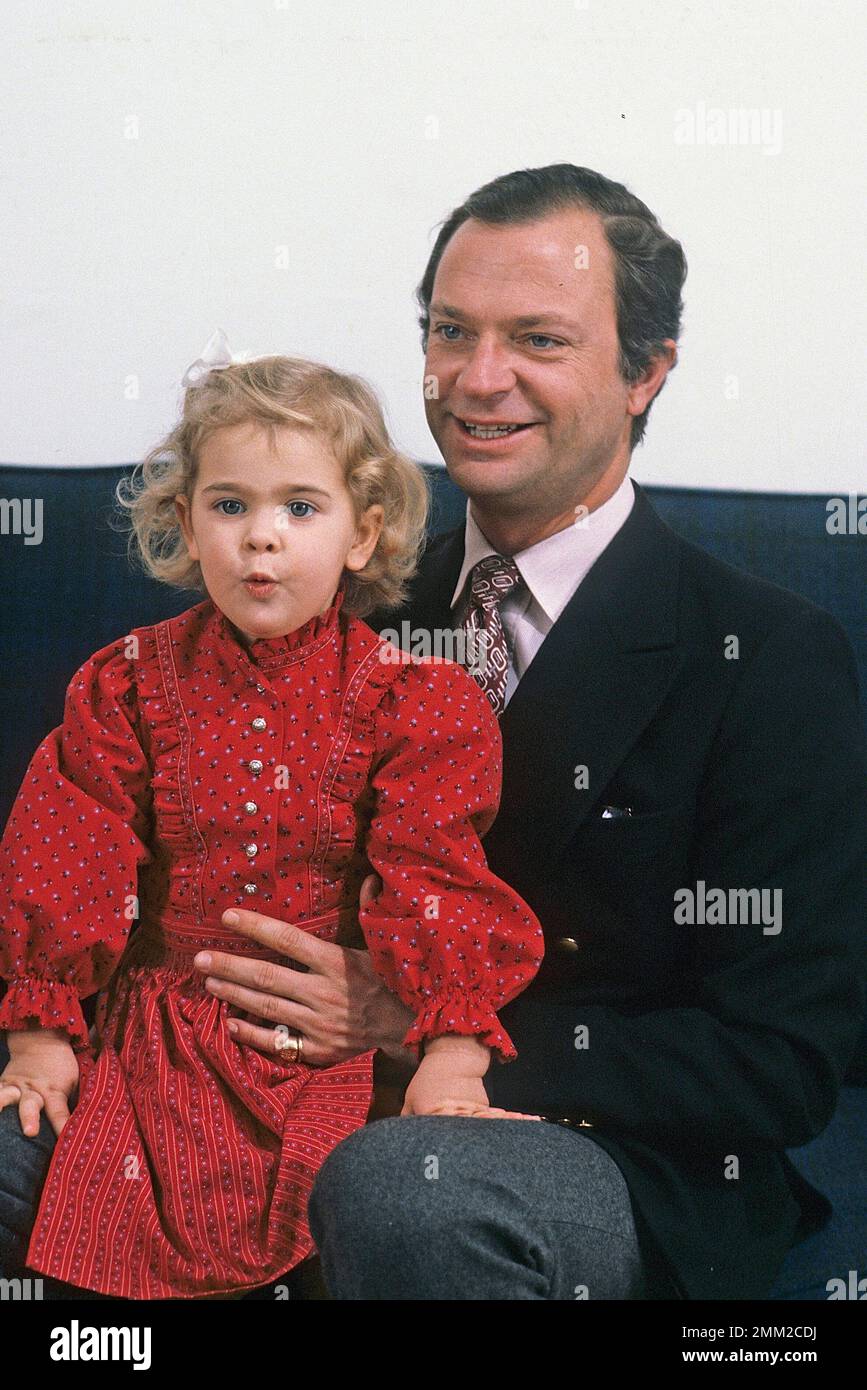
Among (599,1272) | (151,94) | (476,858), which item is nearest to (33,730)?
(476,858)

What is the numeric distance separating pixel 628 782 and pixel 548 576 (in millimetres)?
301

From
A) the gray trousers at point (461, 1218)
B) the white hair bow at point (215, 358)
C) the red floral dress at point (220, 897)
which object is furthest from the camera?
the white hair bow at point (215, 358)

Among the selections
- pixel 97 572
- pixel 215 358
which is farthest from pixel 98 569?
pixel 215 358

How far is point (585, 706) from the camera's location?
1.84 metres

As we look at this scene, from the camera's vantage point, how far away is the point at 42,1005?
1.65 meters

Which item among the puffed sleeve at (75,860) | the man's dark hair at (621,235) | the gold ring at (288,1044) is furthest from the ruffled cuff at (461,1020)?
the man's dark hair at (621,235)

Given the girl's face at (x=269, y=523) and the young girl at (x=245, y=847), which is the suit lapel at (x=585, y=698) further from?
the girl's face at (x=269, y=523)

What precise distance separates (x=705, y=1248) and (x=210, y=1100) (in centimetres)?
56

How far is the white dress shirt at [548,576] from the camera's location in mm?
1922

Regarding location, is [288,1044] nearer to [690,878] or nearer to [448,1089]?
[448,1089]

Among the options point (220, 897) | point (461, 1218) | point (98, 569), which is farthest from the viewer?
point (98, 569)

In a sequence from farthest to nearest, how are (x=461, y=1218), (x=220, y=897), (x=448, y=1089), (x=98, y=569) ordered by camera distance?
(x=98, y=569) → (x=220, y=897) → (x=448, y=1089) → (x=461, y=1218)

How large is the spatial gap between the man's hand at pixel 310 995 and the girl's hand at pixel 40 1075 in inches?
7.0
